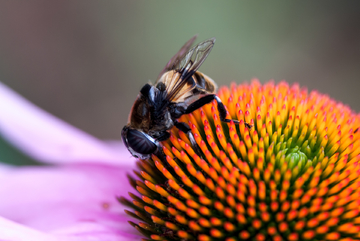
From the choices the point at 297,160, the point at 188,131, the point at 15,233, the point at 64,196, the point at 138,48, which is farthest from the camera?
the point at 138,48

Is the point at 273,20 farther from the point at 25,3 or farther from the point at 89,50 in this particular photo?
the point at 25,3

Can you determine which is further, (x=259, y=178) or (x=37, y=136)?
(x=37, y=136)

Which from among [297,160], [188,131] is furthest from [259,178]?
[188,131]

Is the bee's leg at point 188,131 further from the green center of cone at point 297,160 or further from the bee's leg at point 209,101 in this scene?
the green center of cone at point 297,160

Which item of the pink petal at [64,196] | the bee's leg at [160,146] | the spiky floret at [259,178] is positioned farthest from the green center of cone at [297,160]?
the pink petal at [64,196]

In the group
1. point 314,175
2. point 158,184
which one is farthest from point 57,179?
point 314,175

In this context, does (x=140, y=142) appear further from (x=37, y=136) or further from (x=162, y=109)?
(x=37, y=136)

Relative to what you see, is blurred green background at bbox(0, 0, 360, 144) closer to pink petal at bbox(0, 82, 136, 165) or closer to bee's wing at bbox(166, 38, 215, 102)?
pink petal at bbox(0, 82, 136, 165)
